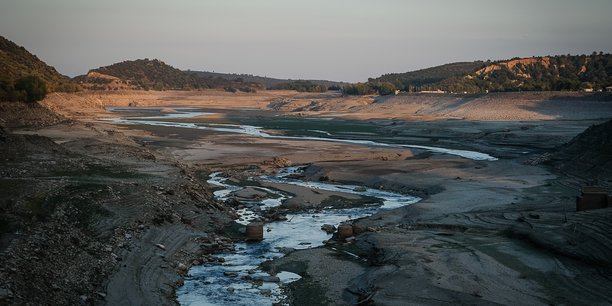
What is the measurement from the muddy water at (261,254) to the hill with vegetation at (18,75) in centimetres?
2936

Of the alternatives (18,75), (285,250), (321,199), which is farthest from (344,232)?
(18,75)

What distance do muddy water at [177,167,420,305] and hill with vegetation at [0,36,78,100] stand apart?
2936 cm

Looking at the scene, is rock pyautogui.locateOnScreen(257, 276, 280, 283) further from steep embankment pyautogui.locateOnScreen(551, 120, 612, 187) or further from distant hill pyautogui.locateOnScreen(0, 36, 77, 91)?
distant hill pyautogui.locateOnScreen(0, 36, 77, 91)

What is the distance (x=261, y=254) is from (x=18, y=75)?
5327 cm

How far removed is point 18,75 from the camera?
63750 millimetres

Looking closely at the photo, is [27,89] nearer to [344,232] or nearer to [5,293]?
[344,232]

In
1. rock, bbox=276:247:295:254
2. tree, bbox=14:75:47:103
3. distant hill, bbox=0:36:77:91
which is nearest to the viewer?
rock, bbox=276:247:295:254

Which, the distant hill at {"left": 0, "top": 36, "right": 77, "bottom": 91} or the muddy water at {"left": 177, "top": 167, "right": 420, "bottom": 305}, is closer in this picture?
the muddy water at {"left": 177, "top": 167, "right": 420, "bottom": 305}

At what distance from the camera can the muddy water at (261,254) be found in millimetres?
15367

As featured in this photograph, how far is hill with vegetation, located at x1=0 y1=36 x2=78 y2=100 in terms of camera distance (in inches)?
2073

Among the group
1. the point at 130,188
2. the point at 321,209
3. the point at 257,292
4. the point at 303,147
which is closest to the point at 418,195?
the point at 321,209

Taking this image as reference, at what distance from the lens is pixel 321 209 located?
26422 millimetres

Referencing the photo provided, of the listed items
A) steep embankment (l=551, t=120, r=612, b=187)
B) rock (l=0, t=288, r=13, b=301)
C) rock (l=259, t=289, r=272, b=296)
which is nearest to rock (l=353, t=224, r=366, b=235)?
rock (l=259, t=289, r=272, b=296)

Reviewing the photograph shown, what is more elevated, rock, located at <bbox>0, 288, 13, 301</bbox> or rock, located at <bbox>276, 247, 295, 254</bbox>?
rock, located at <bbox>0, 288, 13, 301</bbox>
